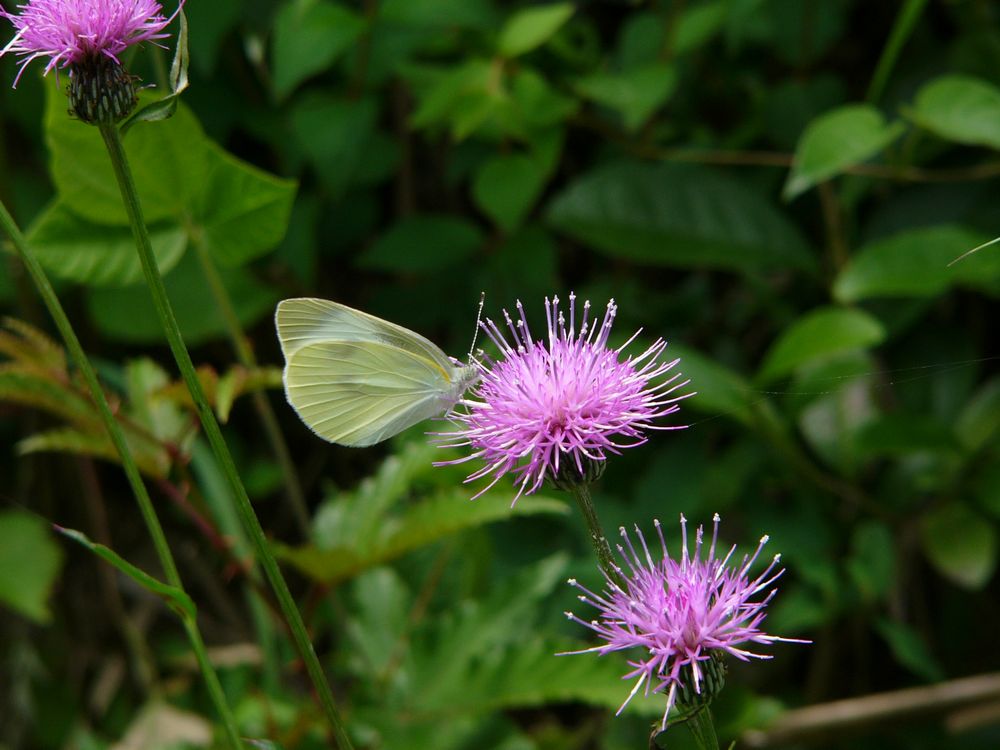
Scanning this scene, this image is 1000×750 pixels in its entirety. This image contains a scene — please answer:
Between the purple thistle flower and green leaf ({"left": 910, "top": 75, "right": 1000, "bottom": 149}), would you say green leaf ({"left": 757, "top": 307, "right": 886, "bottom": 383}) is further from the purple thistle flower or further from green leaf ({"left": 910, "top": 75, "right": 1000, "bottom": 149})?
the purple thistle flower

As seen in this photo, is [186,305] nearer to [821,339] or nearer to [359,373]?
[359,373]

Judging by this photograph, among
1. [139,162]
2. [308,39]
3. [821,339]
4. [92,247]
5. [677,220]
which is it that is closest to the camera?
[139,162]

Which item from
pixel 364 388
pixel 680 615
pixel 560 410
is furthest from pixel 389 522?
pixel 680 615

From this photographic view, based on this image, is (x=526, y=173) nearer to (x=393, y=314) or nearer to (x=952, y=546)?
(x=393, y=314)

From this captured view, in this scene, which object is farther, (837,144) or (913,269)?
(913,269)

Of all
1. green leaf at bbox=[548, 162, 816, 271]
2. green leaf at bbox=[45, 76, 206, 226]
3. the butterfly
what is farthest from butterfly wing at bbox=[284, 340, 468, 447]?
green leaf at bbox=[548, 162, 816, 271]

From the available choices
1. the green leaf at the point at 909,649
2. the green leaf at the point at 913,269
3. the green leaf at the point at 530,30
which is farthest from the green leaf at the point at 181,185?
the green leaf at the point at 909,649

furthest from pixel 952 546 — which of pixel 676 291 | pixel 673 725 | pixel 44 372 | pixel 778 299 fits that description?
pixel 44 372
